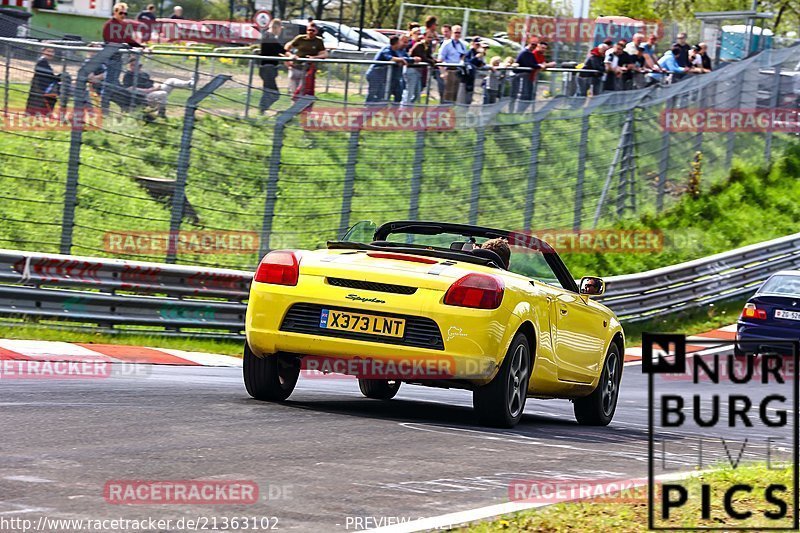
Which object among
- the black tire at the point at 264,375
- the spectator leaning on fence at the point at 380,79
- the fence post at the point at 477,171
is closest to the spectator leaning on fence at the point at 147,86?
the spectator leaning on fence at the point at 380,79

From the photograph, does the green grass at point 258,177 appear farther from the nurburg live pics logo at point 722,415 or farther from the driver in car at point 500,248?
the nurburg live pics logo at point 722,415

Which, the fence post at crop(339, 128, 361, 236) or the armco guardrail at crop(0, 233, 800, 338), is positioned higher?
the fence post at crop(339, 128, 361, 236)

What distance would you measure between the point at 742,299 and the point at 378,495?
2047 centimetres

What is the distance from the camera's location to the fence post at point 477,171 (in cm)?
2055

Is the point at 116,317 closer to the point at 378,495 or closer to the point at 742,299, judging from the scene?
the point at 378,495

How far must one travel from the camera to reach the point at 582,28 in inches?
1326

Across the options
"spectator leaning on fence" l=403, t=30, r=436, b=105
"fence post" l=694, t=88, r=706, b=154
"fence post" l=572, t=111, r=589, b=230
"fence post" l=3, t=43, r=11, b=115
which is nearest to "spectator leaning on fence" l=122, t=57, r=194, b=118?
"fence post" l=3, t=43, r=11, b=115

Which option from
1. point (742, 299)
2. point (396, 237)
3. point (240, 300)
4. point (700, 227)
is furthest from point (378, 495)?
point (700, 227)

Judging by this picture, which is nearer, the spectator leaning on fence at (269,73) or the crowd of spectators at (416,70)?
the crowd of spectators at (416,70)

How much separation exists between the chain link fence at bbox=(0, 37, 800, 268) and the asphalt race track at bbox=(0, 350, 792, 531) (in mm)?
4689

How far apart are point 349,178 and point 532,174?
509cm

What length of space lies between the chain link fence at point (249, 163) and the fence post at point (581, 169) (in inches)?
1.5

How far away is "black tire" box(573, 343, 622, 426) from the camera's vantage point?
1105cm

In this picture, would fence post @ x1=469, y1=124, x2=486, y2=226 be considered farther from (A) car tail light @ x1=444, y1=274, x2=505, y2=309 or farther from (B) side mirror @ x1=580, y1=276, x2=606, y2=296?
(A) car tail light @ x1=444, y1=274, x2=505, y2=309
